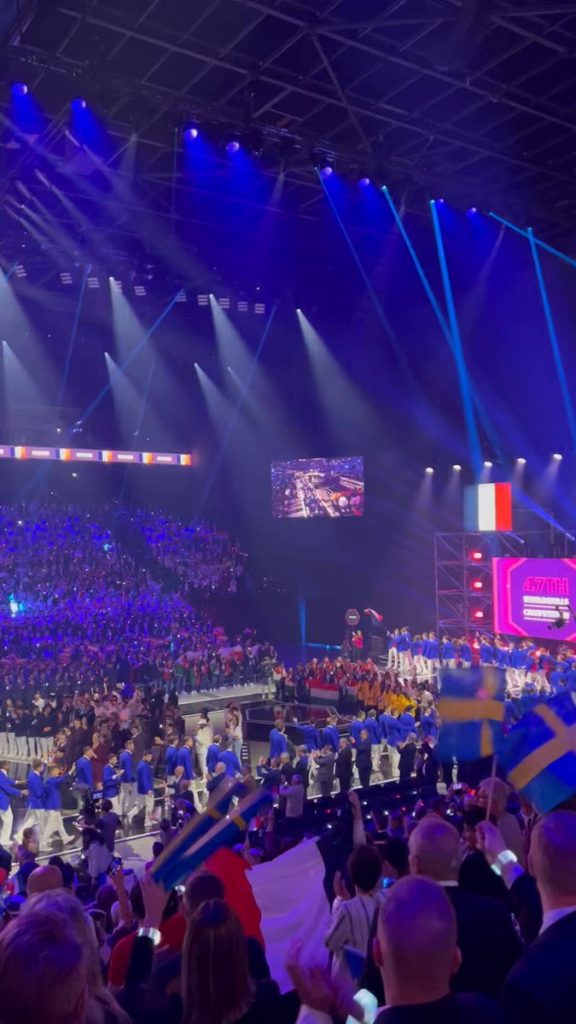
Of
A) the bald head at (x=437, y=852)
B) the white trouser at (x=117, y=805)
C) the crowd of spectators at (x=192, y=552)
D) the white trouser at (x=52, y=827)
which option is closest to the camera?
the bald head at (x=437, y=852)

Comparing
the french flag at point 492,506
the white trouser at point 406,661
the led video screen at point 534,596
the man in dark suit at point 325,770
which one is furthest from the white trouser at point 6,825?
the french flag at point 492,506

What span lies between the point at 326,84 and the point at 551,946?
1434 centimetres

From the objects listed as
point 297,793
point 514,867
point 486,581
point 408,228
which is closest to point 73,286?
point 408,228

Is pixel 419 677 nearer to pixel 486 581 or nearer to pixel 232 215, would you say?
pixel 486 581

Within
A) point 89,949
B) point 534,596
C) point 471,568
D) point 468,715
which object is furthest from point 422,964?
point 471,568

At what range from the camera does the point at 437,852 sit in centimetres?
332

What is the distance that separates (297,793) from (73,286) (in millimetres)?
17806

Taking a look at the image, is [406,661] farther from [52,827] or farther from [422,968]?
[422,968]

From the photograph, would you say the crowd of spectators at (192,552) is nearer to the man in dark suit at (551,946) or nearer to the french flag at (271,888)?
the french flag at (271,888)

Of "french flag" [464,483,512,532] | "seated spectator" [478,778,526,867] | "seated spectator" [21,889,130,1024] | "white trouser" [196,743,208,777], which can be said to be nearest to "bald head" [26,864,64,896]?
"seated spectator" [21,889,130,1024]

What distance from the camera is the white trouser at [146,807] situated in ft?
39.1

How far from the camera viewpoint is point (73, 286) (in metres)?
23.6

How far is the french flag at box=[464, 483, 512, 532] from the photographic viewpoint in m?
22.4

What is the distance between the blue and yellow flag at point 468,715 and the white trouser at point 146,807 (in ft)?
20.8
